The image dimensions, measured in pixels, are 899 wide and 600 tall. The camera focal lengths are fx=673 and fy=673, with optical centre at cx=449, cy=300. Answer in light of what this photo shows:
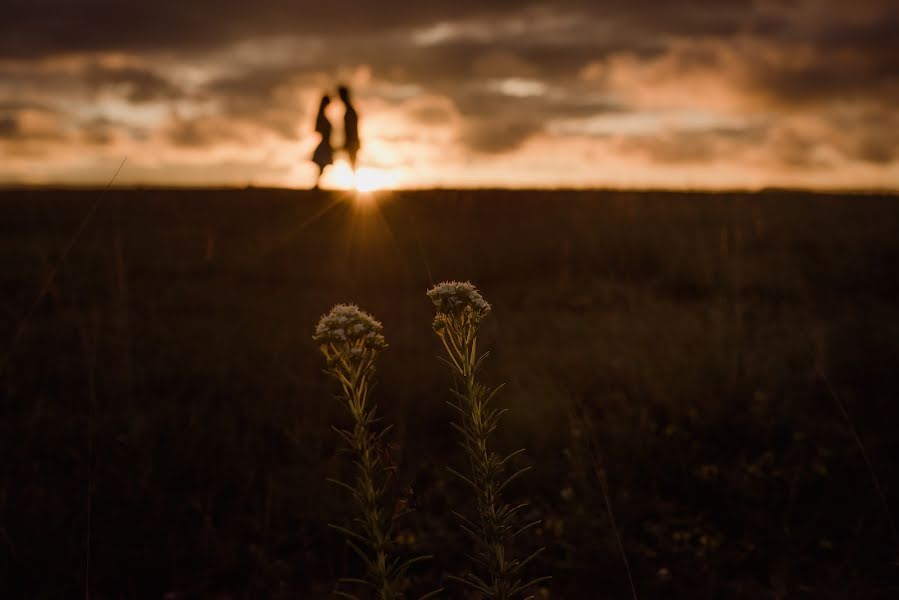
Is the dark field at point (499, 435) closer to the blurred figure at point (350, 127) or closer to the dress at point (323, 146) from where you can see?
the dress at point (323, 146)

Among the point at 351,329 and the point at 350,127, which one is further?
the point at 350,127

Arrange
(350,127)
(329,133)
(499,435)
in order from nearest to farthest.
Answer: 1. (499,435)
2. (329,133)
3. (350,127)

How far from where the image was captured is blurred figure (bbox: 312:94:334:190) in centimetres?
1554

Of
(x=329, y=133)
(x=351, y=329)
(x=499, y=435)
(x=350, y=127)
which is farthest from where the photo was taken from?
(x=350, y=127)

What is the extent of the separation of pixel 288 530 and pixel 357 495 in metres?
2.08

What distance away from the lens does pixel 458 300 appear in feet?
6.77

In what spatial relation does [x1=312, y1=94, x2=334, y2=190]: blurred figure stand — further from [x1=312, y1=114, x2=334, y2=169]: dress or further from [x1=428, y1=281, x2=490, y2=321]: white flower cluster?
[x1=428, y1=281, x2=490, y2=321]: white flower cluster

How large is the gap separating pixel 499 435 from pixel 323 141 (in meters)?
12.6

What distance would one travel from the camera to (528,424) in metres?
4.66

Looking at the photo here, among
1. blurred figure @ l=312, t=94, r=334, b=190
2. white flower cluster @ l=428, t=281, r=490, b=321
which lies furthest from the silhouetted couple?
white flower cluster @ l=428, t=281, r=490, b=321

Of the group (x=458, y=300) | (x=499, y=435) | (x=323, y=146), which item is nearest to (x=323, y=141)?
(x=323, y=146)

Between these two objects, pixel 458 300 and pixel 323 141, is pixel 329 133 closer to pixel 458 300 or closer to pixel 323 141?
pixel 323 141

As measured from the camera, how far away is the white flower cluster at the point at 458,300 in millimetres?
2055

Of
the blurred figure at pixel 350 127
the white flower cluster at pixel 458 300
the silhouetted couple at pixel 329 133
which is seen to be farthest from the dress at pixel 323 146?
the white flower cluster at pixel 458 300
